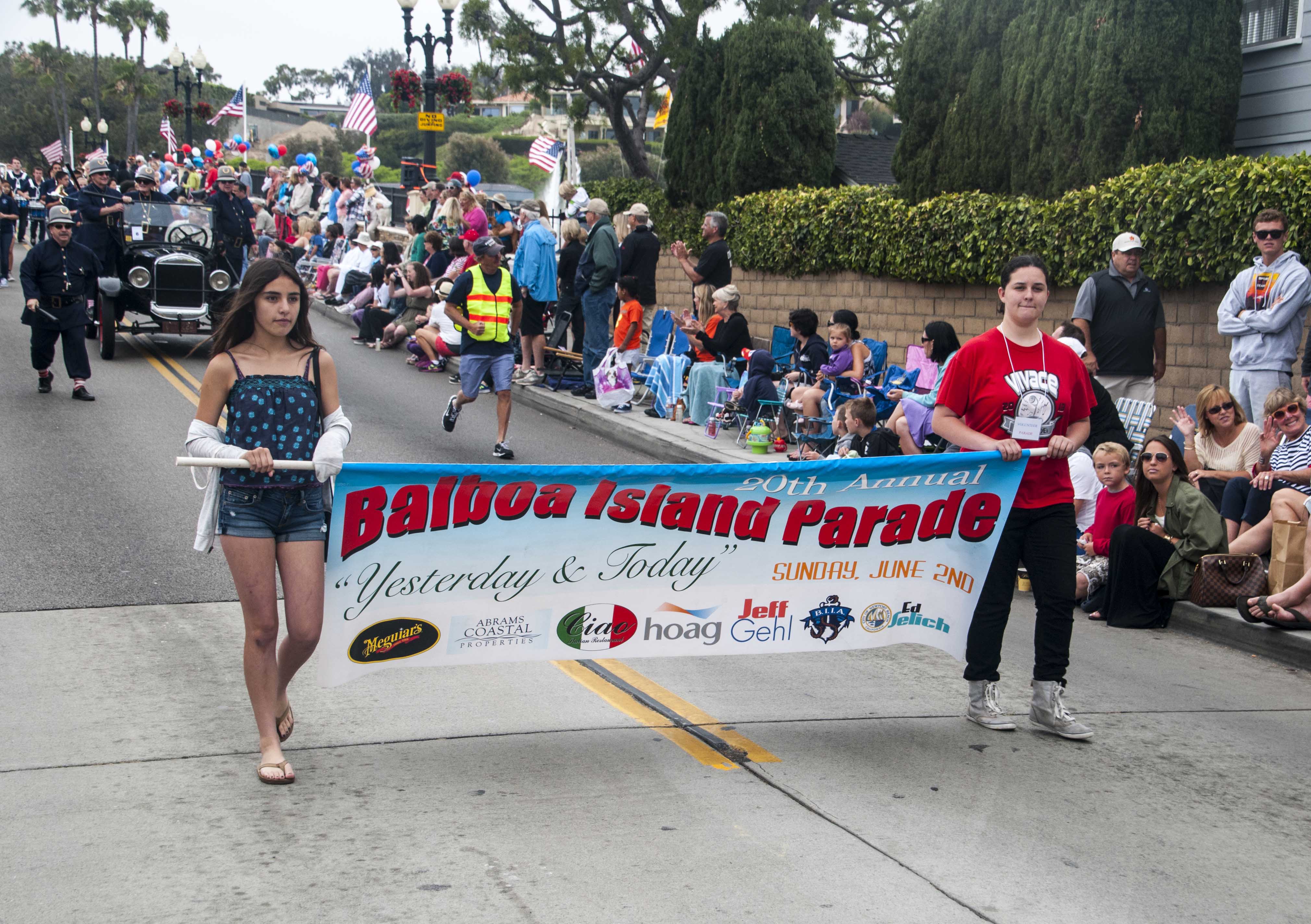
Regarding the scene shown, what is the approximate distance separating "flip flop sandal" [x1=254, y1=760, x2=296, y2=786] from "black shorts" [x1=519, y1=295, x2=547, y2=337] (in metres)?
12.0

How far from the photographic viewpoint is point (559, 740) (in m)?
5.30

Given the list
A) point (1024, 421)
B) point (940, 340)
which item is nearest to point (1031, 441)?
point (1024, 421)

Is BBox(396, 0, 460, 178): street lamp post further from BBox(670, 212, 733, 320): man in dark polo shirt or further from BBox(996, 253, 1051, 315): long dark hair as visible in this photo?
BBox(996, 253, 1051, 315): long dark hair

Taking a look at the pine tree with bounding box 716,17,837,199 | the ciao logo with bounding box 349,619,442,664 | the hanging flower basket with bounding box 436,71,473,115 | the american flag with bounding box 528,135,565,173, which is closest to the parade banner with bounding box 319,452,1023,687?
the ciao logo with bounding box 349,619,442,664

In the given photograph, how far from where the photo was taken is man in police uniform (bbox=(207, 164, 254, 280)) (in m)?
19.3

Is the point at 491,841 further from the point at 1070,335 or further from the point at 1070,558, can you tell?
the point at 1070,335

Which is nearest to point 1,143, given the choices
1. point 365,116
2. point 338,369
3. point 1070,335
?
point 365,116

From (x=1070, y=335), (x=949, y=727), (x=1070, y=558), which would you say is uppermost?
(x=1070, y=335)

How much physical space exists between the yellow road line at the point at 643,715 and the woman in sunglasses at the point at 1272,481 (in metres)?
4.33

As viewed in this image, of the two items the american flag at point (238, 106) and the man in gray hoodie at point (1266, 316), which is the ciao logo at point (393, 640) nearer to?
the man in gray hoodie at point (1266, 316)

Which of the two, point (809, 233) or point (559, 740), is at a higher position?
point (809, 233)

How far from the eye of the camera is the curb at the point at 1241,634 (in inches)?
285

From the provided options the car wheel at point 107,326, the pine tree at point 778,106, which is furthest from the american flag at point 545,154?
the car wheel at point 107,326

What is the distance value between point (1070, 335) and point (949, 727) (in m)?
6.08
